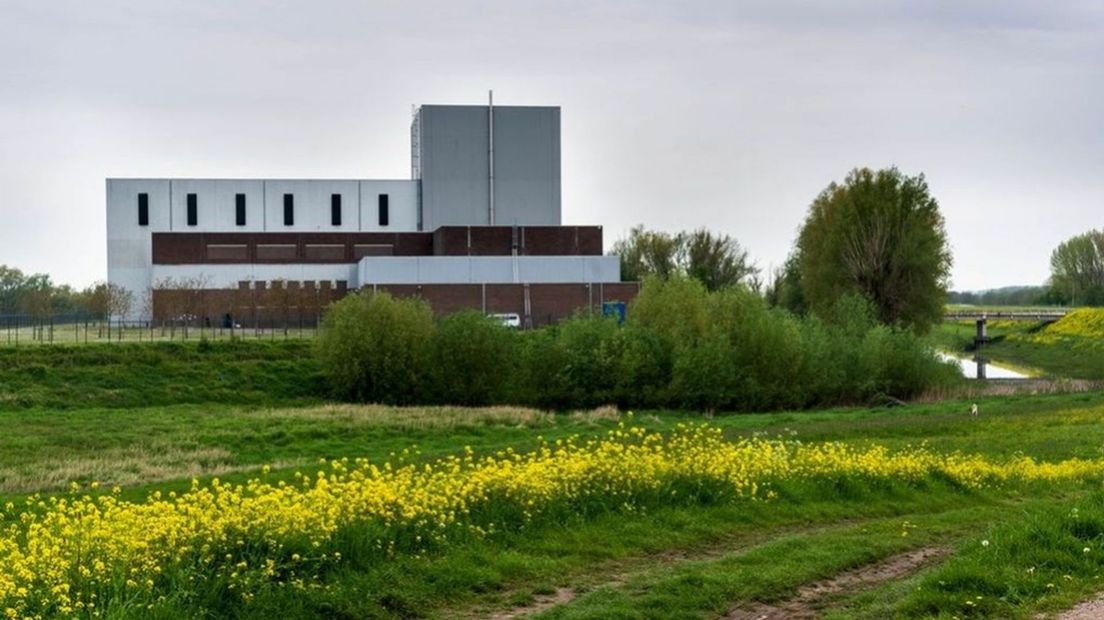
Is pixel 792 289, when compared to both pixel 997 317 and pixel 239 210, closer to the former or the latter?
pixel 997 317

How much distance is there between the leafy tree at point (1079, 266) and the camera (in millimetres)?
161375

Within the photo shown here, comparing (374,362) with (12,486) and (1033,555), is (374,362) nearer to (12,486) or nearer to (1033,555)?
(12,486)

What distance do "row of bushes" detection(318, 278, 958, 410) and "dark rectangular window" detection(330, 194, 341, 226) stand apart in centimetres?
4401

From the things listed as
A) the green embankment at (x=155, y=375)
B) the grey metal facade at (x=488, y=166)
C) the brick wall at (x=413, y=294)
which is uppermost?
the grey metal facade at (x=488, y=166)

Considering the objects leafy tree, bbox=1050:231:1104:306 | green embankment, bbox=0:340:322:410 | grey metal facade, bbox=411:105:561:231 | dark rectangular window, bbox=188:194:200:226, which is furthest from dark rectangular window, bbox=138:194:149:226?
leafy tree, bbox=1050:231:1104:306

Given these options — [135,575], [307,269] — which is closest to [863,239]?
[307,269]

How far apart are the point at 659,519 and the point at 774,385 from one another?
43437 millimetres

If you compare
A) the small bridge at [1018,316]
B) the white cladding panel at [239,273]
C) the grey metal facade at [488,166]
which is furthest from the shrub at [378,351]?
the small bridge at [1018,316]

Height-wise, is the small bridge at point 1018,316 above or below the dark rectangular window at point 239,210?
below

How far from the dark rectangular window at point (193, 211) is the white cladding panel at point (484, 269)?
17.0m

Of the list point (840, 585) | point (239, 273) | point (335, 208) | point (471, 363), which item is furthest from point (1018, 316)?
point (840, 585)

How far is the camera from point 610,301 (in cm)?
9631

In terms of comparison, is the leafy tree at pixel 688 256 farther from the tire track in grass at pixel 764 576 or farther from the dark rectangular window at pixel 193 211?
the tire track in grass at pixel 764 576

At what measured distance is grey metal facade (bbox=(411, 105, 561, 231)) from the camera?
10456cm
